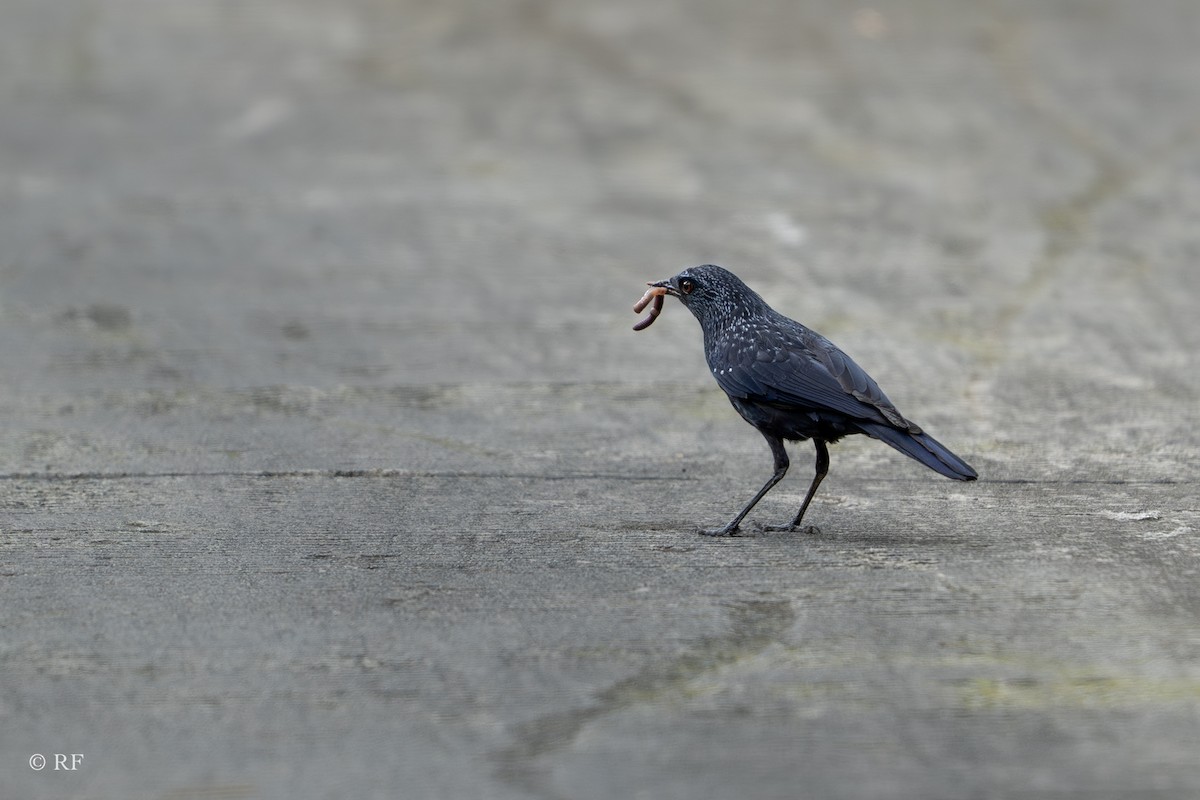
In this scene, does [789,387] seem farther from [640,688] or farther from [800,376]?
[640,688]

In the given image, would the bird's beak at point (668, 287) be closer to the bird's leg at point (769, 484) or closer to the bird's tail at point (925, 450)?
the bird's leg at point (769, 484)

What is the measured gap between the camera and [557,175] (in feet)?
41.1

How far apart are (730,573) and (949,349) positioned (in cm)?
394

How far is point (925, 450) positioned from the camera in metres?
5.40

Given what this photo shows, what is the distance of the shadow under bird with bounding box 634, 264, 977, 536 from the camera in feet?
18.2

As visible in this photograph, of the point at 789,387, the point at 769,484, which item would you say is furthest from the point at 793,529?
the point at 789,387

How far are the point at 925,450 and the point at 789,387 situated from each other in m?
0.64

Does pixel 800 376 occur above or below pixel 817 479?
above

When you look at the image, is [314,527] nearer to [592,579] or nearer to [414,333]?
[592,579]

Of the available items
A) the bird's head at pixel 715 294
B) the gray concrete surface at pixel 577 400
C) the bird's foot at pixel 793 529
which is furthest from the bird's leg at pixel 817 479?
the bird's head at pixel 715 294

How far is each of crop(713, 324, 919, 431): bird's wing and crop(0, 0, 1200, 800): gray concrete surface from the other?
56cm

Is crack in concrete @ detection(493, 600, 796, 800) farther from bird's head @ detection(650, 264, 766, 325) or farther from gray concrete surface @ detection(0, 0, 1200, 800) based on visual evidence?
bird's head @ detection(650, 264, 766, 325)

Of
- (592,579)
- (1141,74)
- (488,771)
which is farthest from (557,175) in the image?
(488,771)

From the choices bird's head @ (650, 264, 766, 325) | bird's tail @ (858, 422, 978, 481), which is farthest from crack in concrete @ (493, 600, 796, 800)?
bird's head @ (650, 264, 766, 325)
